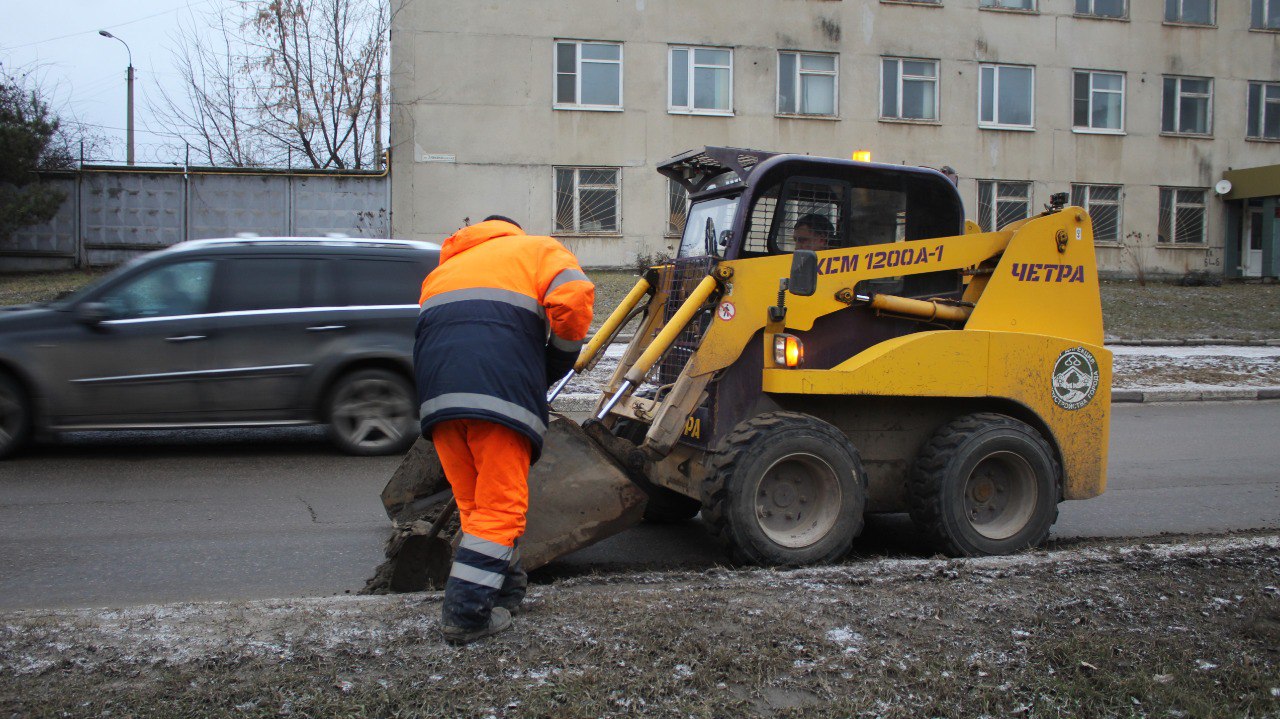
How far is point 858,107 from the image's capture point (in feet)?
83.5

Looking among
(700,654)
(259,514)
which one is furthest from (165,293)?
(700,654)

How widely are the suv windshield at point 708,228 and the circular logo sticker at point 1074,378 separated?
2.02 m

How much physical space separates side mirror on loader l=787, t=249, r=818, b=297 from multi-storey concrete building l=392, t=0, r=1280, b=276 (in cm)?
1838

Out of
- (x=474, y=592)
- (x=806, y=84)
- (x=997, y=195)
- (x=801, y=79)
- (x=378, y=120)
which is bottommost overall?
(x=474, y=592)

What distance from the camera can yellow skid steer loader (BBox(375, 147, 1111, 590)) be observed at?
495 cm

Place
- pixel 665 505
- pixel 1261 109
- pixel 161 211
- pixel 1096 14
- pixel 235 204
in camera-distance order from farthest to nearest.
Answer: pixel 1261 109
pixel 1096 14
pixel 235 204
pixel 161 211
pixel 665 505

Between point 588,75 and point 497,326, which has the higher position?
point 588,75

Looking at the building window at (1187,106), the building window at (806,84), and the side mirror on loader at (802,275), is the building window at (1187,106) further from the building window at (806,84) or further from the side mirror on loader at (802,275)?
the side mirror on loader at (802,275)

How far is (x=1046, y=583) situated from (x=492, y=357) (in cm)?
266

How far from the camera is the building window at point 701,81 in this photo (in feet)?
80.0

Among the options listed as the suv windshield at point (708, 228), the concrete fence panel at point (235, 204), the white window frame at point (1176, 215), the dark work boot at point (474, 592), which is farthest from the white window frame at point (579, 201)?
the dark work boot at point (474, 592)

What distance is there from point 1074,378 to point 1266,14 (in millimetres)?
29925

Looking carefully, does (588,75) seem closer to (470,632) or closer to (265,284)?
(265,284)

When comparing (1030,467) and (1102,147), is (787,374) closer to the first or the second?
(1030,467)
